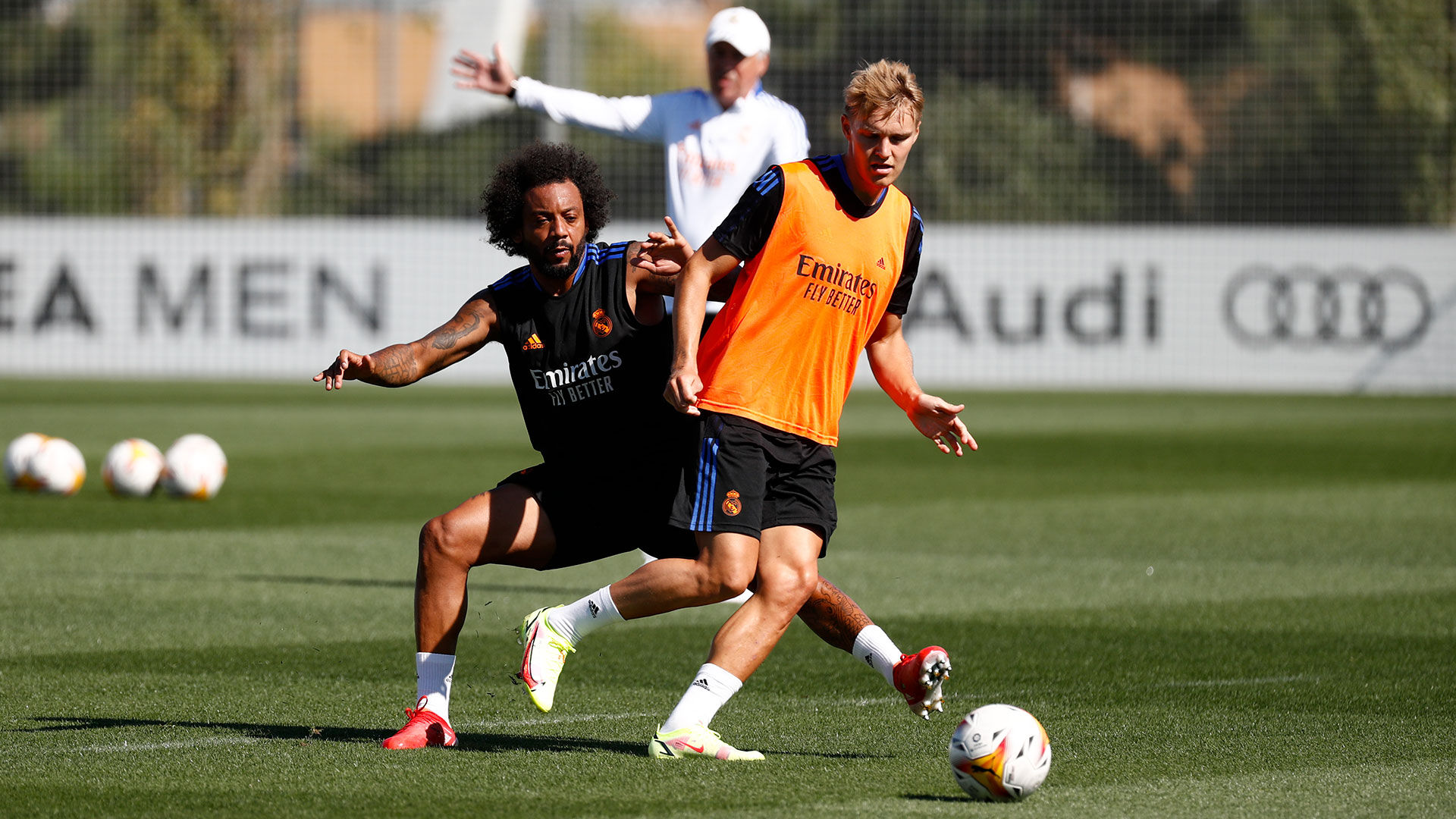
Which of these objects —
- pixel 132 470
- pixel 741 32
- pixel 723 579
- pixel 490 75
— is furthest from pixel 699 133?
pixel 132 470

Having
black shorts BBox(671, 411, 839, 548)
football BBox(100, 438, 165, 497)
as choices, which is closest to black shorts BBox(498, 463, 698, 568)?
black shorts BBox(671, 411, 839, 548)

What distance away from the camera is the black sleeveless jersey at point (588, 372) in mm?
6164

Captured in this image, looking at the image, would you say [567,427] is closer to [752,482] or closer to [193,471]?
[752,482]

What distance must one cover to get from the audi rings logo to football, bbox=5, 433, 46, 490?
56.5 feet

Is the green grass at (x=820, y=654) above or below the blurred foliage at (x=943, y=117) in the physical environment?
below

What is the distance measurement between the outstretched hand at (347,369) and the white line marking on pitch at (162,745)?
42.5 inches

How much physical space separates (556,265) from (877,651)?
149 centimetres

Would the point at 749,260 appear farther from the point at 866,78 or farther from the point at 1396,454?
the point at 1396,454

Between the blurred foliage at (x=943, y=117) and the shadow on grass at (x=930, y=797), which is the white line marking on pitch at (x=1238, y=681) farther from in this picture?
the blurred foliage at (x=943, y=117)

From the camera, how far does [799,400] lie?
19.4 feet

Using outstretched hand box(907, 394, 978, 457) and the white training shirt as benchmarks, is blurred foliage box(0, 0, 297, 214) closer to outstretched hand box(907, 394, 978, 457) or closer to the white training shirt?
the white training shirt

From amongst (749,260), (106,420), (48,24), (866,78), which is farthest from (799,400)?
(48,24)

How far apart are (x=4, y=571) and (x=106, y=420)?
10.9 meters

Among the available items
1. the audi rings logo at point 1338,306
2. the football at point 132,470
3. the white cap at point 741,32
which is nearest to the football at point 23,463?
the football at point 132,470
